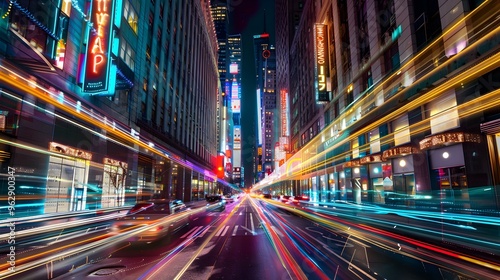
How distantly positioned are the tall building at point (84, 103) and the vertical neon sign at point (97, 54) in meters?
0.07

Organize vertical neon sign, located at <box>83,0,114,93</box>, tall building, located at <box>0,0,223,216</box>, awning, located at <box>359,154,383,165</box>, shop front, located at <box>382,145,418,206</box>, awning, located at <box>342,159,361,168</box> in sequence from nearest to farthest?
tall building, located at <box>0,0,223,216</box>
vertical neon sign, located at <box>83,0,114,93</box>
shop front, located at <box>382,145,418,206</box>
awning, located at <box>359,154,383,165</box>
awning, located at <box>342,159,361,168</box>

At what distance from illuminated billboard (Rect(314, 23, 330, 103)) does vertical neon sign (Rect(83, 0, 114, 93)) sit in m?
24.8

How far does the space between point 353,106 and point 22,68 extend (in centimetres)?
2788

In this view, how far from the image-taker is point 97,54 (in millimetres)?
20281

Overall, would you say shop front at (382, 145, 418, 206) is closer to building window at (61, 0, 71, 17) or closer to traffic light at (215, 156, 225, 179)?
building window at (61, 0, 71, 17)

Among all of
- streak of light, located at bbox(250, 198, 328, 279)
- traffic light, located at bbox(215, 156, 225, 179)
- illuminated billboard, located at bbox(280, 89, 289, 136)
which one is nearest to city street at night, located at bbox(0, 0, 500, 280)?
streak of light, located at bbox(250, 198, 328, 279)

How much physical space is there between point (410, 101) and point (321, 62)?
1783 cm

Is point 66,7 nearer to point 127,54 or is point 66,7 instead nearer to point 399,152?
point 127,54

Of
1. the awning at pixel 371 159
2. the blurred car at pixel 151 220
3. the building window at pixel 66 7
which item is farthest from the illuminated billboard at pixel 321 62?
the blurred car at pixel 151 220

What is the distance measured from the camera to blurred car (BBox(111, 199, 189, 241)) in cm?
1048

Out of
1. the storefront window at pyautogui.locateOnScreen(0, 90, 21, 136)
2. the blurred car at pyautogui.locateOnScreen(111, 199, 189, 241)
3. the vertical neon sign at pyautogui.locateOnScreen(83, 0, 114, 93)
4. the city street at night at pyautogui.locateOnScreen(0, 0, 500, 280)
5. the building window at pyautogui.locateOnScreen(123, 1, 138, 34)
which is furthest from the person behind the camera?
the building window at pyautogui.locateOnScreen(123, 1, 138, 34)

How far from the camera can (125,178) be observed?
2866cm

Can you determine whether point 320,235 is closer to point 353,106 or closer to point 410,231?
point 410,231

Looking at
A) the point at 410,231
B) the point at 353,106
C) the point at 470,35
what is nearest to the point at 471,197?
the point at 410,231
